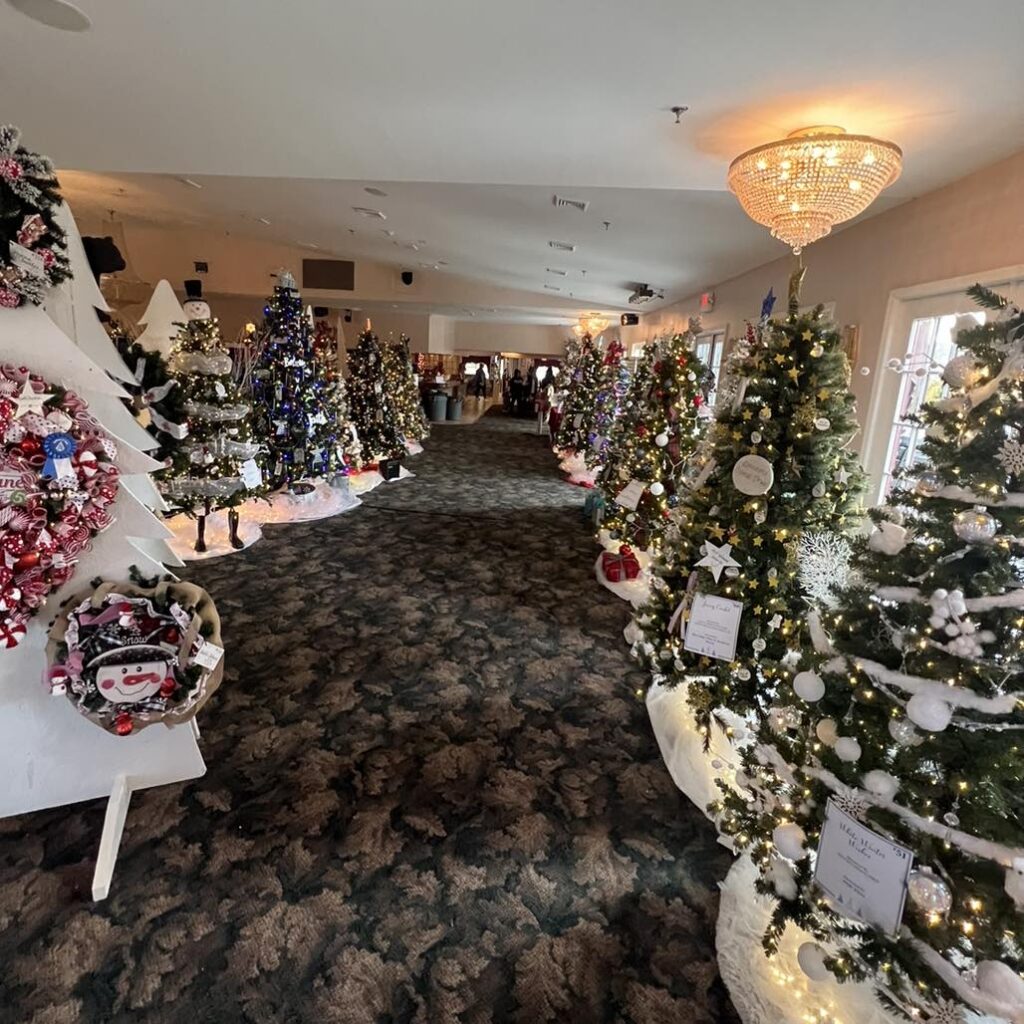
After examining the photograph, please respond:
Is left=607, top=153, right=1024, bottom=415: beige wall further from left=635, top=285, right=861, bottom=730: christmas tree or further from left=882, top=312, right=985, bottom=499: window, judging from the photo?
A: left=635, top=285, right=861, bottom=730: christmas tree

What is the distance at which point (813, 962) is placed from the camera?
4.77 feet

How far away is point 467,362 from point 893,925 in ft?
78.3

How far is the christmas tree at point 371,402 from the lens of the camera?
829 centimetres

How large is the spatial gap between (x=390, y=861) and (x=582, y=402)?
8.22 meters

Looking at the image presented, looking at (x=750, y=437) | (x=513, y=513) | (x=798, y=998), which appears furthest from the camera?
(x=513, y=513)

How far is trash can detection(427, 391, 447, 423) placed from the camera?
15.9 m

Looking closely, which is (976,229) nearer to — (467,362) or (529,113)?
(529,113)

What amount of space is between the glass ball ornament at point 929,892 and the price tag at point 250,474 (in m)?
4.95

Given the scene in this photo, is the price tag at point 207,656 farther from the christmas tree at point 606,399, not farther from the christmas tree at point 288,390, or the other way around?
the christmas tree at point 606,399

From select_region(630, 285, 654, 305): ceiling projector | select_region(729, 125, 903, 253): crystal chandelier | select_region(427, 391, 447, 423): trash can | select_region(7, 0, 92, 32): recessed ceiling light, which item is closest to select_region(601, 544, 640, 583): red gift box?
select_region(729, 125, 903, 253): crystal chandelier

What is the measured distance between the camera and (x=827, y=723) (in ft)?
4.64

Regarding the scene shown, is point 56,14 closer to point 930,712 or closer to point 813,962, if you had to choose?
point 930,712

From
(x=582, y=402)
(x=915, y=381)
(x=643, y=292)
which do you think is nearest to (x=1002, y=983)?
Answer: (x=915, y=381)

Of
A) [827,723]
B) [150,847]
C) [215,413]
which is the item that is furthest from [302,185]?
[827,723]
